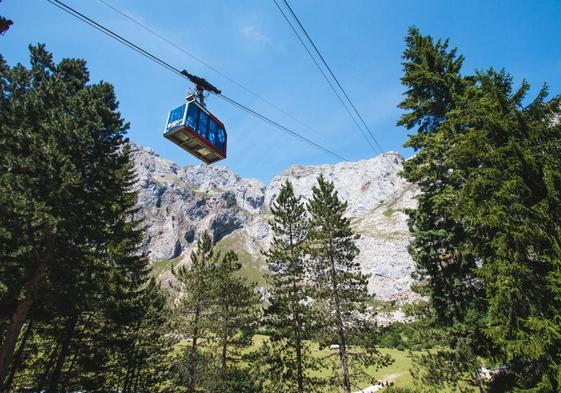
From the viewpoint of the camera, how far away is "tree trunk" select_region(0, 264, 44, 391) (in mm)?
12062

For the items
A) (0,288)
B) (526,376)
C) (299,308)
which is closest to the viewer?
(526,376)

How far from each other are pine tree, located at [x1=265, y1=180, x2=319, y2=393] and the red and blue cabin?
14461 millimetres

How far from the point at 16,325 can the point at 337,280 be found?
18.5 meters

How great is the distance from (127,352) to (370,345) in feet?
64.3

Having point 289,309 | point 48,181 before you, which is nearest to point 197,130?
point 48,181

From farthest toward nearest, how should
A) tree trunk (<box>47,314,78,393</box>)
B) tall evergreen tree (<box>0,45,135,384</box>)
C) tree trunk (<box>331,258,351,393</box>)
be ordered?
tree trunk (<box>331,258,351,393</box>) → tree trunk (<box>47,314,78,393</box>) → tall evergreen tree (<box>0,45,135,384</box>)

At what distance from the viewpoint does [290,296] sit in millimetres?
23125

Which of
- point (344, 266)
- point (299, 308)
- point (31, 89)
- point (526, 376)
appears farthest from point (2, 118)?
point (526, 376)

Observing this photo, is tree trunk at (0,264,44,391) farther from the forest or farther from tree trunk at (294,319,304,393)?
tree trunk at (294,319,304,393)

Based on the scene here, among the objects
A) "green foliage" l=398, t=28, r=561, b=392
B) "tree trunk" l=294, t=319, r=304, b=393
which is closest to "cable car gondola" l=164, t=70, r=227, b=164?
"green foliage" l=398, t=28, r=561, b=392

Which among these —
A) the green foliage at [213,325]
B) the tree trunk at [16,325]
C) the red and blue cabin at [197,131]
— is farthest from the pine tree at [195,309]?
the red and blue cabin at [197,131]

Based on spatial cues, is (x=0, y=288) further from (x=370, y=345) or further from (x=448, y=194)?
(x=370, y=345)

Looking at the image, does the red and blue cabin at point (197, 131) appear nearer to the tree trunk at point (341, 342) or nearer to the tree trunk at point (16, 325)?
the tree trunk at point (16, 325)

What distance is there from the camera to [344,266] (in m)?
24.0
